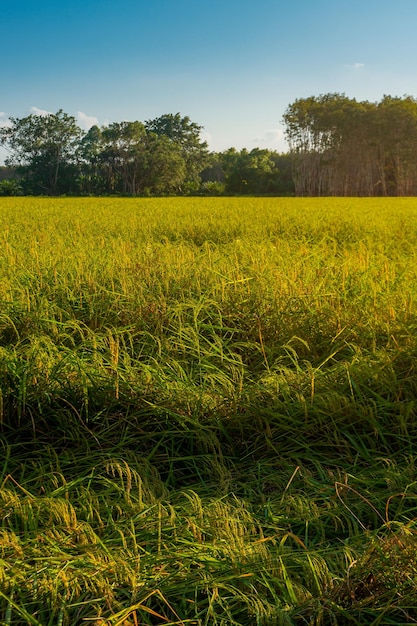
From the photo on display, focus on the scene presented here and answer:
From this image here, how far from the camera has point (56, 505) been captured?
141cm

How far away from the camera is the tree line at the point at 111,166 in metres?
55.2

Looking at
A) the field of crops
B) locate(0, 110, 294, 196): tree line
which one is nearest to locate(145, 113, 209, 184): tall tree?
locate(0, 110, 294, 196): tree line

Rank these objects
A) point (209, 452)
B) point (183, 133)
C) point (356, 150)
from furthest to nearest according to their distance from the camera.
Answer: point (183, 133)
point (356, 150)
point (209, 452)

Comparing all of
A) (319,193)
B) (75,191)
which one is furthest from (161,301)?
(75,191)

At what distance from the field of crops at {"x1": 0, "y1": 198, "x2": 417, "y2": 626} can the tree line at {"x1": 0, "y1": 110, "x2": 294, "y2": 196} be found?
50.8m

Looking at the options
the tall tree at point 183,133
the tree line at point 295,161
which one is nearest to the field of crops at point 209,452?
the tree line at point 295,161

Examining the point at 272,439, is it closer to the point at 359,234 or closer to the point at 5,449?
the point at 5,449

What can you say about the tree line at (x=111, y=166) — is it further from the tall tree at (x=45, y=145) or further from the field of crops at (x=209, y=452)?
the field of crops at (x=209, y=452)

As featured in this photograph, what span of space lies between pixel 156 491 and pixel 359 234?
604 centimetres

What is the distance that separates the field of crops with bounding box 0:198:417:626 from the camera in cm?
112

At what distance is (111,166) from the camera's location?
56906 mm

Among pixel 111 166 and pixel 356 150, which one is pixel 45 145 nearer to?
pixel 111 166

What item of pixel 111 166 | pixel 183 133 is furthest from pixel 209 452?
pixel 183 133

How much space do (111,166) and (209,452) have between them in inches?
2300
